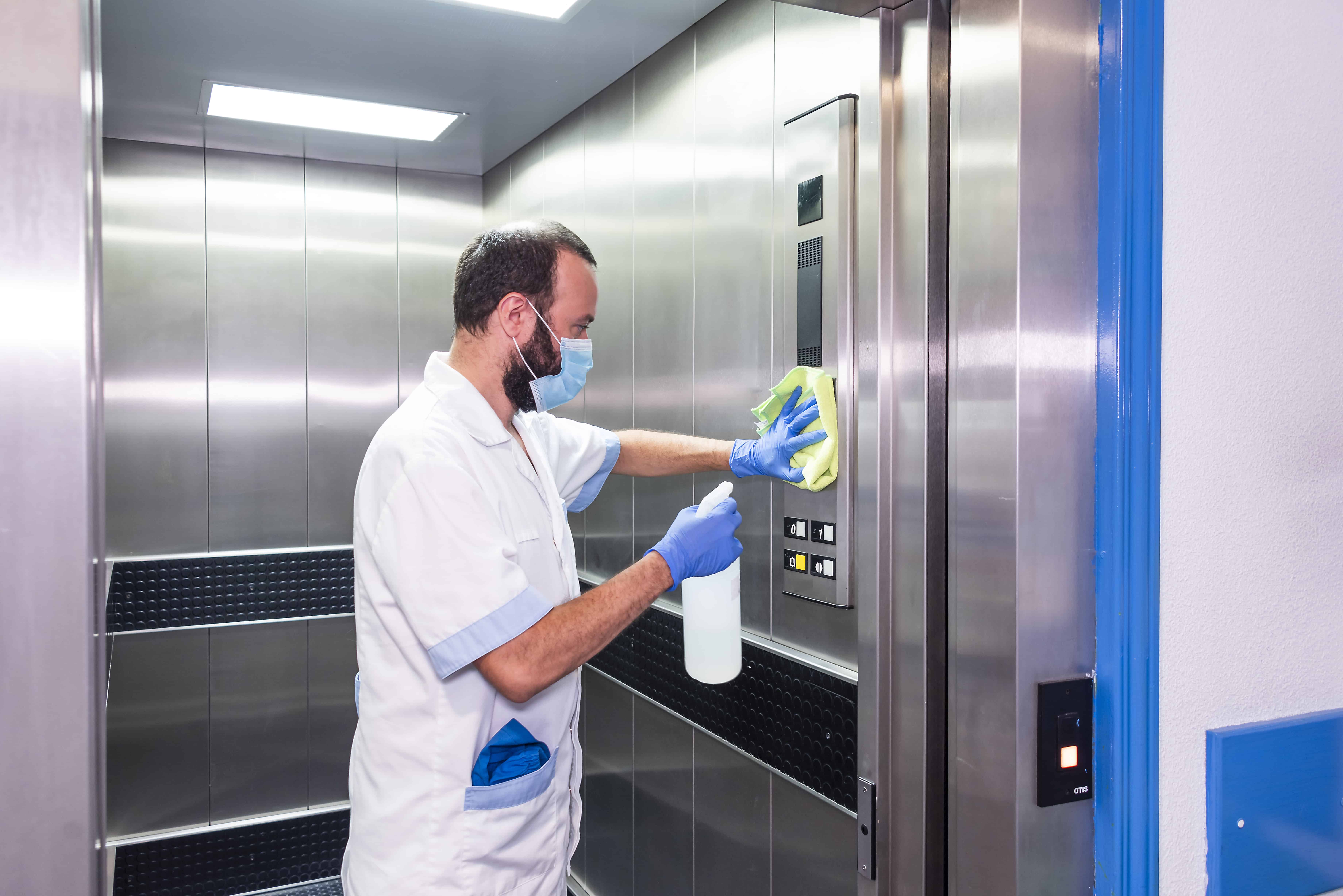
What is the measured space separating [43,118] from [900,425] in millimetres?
1079

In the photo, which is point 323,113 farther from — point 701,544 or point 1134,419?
point 1134,419

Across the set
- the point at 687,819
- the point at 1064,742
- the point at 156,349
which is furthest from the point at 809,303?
the point at 156,349

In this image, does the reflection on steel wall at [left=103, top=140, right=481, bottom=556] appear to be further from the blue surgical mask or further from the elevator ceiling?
the blue surgical mask

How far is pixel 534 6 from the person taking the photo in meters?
2.45

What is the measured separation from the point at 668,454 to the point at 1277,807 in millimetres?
1388

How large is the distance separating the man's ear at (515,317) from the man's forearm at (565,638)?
0.56 m

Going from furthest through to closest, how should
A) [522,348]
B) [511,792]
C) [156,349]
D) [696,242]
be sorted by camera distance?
[156,349]
[696,242]
[522,348]
[511,792]

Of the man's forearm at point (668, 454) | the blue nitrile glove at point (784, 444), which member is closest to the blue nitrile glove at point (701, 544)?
the blue nitrile glove at point (784, 444)

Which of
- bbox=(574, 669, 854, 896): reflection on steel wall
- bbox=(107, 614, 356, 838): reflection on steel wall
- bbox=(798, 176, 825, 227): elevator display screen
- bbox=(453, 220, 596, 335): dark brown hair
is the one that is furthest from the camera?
bbox=(107, 614, 356, 838): reflection on steel wall

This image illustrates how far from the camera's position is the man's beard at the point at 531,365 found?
6.05 ft

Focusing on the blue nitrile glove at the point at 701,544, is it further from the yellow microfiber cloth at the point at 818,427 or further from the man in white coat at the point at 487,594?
the yellow microfiber cloth at the point at 818,427

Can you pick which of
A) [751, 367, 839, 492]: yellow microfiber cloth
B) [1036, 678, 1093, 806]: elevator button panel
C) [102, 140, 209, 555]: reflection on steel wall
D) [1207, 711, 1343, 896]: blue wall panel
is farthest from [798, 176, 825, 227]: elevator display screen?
[102, 140, 209, 555]: reflection on steel wall

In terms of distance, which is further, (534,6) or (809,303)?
(534,6)

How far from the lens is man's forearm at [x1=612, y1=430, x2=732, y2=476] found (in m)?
2.15
